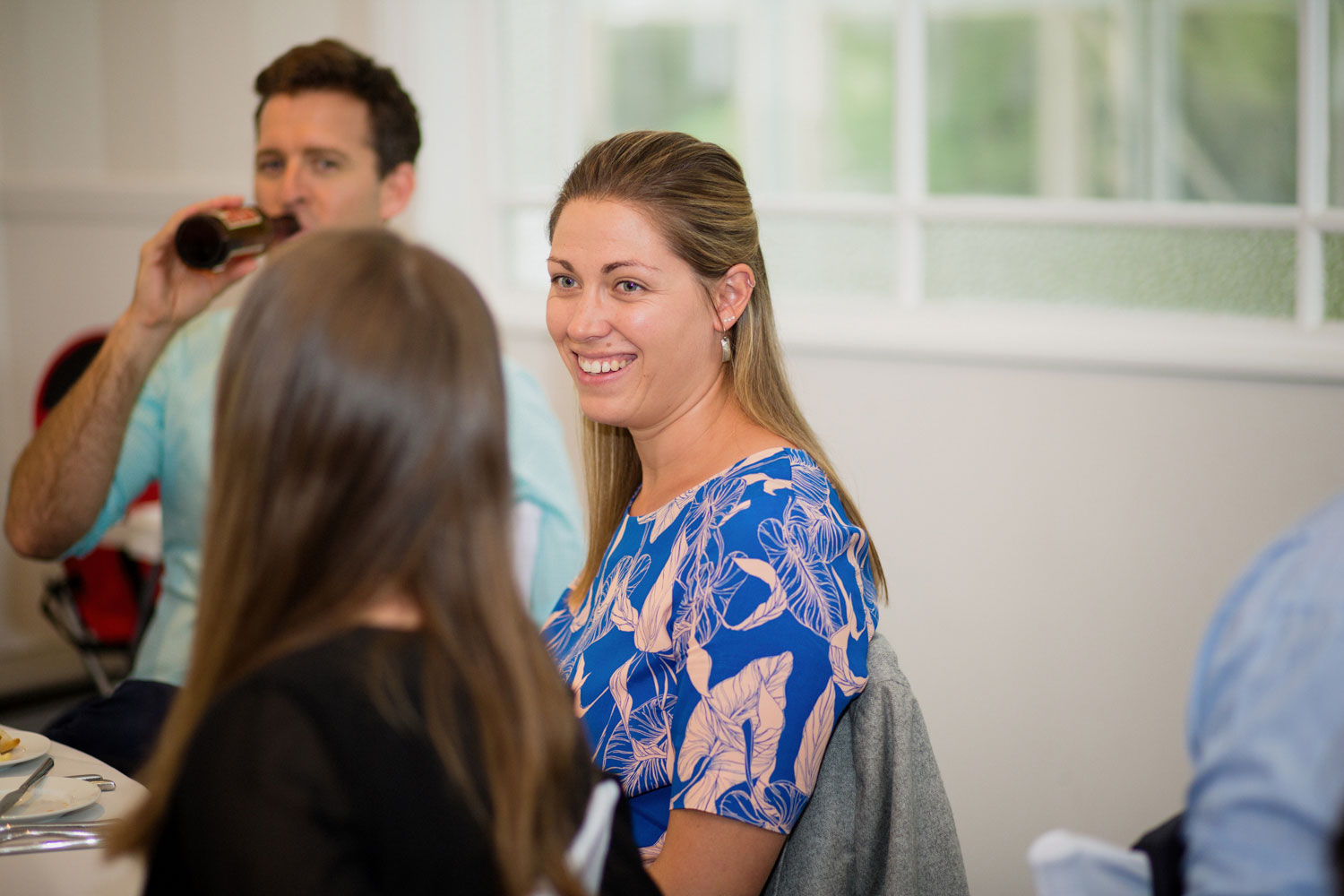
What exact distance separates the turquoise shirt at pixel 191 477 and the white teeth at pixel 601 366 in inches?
18.7

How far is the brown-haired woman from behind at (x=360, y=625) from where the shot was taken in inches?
29.0

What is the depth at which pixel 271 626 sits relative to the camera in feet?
2.62

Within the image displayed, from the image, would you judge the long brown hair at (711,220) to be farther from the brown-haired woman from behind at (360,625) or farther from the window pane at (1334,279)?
the window pane at (1334,279)

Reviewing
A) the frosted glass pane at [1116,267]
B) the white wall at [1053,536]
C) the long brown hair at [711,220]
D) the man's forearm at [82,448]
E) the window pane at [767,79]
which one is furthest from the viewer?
the window pane at [767,79]

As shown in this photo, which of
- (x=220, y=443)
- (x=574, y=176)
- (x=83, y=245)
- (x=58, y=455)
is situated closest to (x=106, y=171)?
(x=83, y=245)

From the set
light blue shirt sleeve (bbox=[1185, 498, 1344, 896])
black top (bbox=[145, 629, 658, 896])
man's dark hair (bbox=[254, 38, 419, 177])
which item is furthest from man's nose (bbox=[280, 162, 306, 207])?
light blue shirt sleeve (bbox=[1185, 498, 1344, 896])

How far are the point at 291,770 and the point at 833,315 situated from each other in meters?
1.99

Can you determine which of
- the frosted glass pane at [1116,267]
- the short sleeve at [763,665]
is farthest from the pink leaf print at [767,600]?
the frosted glass pane at [1116,267]

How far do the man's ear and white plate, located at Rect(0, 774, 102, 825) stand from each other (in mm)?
1318

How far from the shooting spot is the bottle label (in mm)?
1935

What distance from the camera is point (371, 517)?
791 millimetres

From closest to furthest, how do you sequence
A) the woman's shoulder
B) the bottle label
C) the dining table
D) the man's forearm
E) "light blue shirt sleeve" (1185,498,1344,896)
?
"light blue shirt sleeve" (1185,498,1344,896) < the dining table < the woman's shoulder < the man's forearm < the bottle label

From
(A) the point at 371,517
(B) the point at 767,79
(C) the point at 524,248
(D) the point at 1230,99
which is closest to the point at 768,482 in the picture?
(A) the point at 371,517

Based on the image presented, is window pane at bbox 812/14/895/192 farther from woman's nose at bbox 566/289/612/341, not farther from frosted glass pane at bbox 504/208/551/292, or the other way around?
woman's nose at bbox 566/289/612/341
